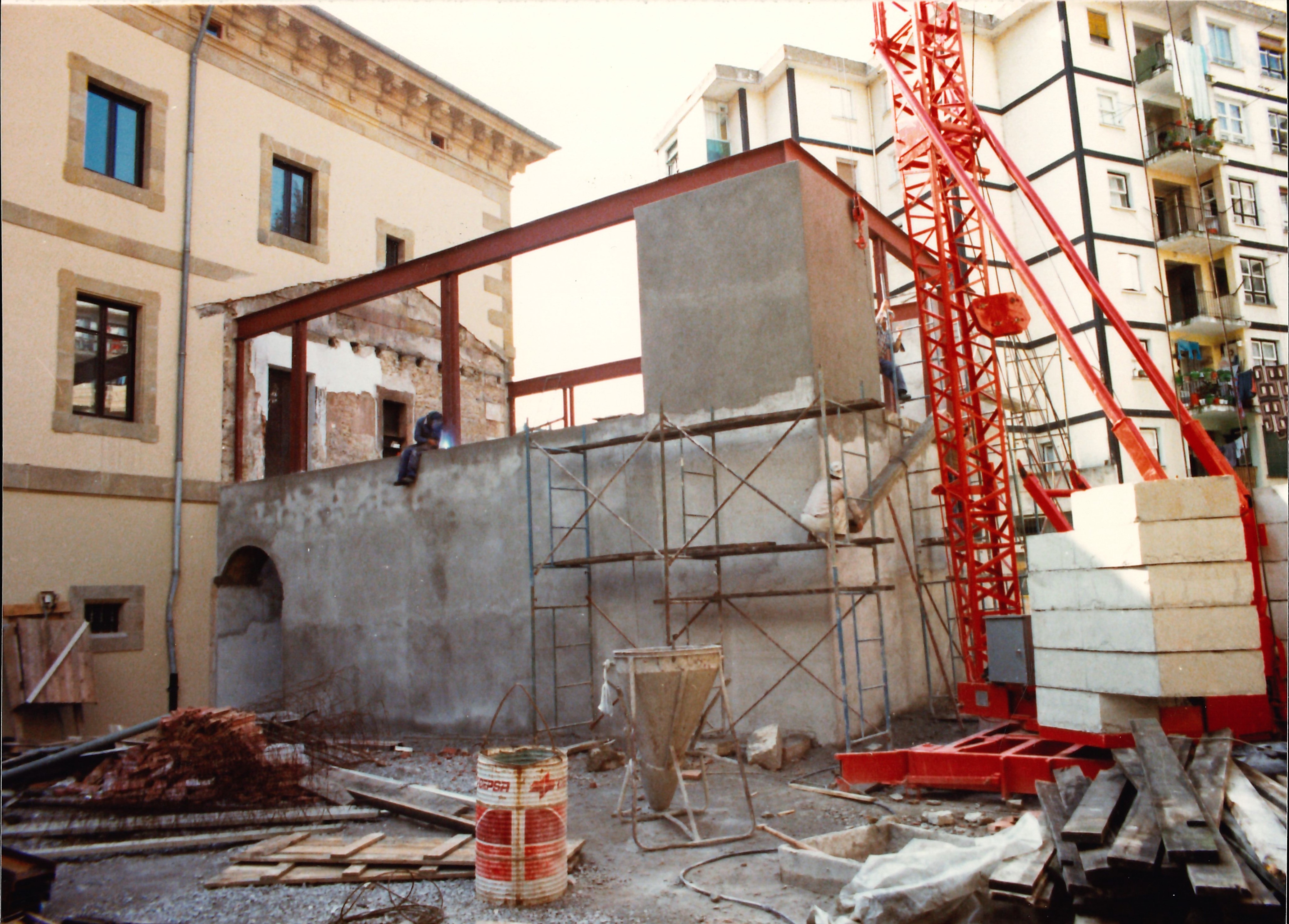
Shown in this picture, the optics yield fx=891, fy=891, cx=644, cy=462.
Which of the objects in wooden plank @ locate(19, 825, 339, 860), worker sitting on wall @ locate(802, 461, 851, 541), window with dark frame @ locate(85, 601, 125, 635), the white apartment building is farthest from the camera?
the white apartment building

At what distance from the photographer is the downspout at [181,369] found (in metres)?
15.0

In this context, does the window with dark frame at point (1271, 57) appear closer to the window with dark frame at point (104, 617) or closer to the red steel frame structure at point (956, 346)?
the red steel frame structure at point (956, 346)

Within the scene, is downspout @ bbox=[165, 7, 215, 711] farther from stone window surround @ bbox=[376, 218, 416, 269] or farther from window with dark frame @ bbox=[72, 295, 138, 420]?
stone window surround @ bbox=[376, 218, 416, 269]

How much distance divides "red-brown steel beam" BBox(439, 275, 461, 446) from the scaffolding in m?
2.26

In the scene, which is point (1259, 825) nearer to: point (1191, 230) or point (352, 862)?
point (352, 862)

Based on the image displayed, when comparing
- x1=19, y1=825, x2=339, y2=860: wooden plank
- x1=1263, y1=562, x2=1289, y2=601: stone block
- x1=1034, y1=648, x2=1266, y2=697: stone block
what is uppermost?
x1=1263, y1=562, x2=1289, y2=601: stone block

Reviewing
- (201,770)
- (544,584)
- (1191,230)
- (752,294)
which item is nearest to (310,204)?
(544,584)

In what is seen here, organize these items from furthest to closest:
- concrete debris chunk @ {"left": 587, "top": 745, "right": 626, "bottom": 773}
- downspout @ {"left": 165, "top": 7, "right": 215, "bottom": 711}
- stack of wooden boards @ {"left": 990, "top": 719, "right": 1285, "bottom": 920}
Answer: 1. downspout @ {"left": 165, "top": 7, "right": 215, "bottom": 711}
2. concrete debris chunk @ {"left": 587, "top": 745, "right": 626, "bottom": 773}
3. stack of wooden boards @ {"left": 990, "top": 719, "right": 1285, "bottom": 920}

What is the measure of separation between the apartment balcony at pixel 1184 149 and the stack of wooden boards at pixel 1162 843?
3046 cm

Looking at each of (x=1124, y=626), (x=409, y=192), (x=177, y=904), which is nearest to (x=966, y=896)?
(x=1124, y=626)

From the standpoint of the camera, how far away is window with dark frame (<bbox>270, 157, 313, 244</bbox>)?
17.8 metres

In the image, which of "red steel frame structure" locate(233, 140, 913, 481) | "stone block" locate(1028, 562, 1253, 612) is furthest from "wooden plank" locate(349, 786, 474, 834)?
"red steel frame structure" locate(233, 140, 913, 481)

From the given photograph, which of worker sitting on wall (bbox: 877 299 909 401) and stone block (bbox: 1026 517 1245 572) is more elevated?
worker sitting on wall (bbox: 877 299 909 401)

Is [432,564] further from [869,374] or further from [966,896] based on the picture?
[966,896]
